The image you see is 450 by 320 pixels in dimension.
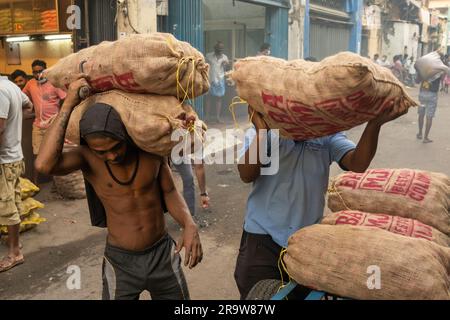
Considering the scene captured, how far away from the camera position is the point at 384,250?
1.99 metres

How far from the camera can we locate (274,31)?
42.5 ft

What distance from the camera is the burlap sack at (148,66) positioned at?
2104mm

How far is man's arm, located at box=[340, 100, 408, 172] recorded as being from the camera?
1977 millimetres

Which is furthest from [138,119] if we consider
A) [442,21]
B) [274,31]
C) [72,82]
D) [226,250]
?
[442,21]

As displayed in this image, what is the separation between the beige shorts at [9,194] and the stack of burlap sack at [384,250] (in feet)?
9.48

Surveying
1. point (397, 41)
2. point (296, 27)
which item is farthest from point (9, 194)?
point (397, 41)

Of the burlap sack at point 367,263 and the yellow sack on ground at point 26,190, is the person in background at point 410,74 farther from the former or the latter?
the burlap sack at point 367,263

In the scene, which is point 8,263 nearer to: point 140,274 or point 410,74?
point 140,274

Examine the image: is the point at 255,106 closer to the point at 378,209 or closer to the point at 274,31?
the point at 378,209

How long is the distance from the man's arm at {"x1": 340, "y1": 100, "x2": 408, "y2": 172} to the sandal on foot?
3.13 metres

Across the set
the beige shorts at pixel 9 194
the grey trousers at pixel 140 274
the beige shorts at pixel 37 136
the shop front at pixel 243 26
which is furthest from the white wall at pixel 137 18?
the grey trousers at pixel 140 274

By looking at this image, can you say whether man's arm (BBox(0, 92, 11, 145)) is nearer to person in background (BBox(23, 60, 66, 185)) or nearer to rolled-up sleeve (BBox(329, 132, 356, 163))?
person in background (BBox(23, 60, 66, 185))

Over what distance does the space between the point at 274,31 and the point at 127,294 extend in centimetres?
1148

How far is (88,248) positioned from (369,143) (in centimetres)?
324
